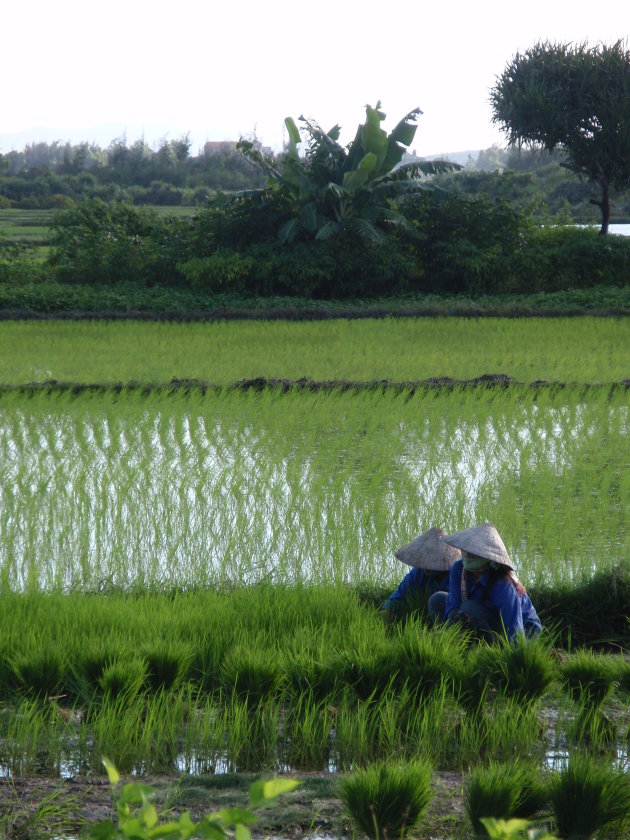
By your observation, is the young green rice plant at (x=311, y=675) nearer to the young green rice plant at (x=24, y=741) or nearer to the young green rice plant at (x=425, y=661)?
the young green rice plant at (x=425, y=661)

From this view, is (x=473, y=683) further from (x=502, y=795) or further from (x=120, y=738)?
(x=120, y=738)

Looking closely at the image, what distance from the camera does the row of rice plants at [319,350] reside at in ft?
28.4

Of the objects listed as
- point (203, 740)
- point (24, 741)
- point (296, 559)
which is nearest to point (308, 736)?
point (203, 740)

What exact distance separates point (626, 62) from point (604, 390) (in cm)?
1318

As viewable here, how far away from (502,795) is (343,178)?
46.0 ft

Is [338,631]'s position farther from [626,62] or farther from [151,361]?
[626,62]

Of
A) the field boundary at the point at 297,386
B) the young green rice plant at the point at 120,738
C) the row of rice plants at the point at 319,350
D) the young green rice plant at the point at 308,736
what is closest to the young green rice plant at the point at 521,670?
the young green rice plant at the point at 308,736

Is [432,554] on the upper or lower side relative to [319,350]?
lower

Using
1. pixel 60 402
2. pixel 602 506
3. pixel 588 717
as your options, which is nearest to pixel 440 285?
pixel 60 402

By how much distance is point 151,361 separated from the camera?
9.34 m

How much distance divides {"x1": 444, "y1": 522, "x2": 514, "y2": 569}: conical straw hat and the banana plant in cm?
1263

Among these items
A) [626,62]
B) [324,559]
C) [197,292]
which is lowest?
[324,559]

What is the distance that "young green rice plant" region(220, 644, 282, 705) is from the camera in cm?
265

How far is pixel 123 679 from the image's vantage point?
2.61 metres
